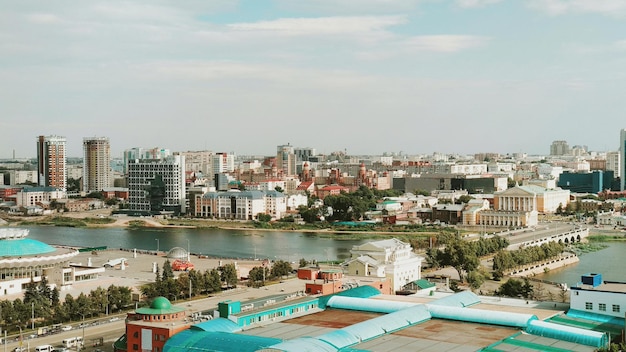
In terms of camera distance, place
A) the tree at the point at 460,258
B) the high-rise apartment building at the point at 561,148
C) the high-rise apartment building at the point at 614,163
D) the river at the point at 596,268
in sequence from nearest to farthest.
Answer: the tree at the point at 460,258 → the river at the point at 596,268 → the high-rise apartment building at the point at 614,163 → the high-rise apartment building at the point at 561,148

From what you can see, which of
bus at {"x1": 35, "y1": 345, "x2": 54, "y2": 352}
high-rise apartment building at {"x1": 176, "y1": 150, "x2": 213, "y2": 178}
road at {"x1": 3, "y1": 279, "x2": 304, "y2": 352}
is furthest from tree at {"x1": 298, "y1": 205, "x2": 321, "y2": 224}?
high-rise apartment building at {"x1": 176, "y1": 150, "x2": 213, "y2": 178}

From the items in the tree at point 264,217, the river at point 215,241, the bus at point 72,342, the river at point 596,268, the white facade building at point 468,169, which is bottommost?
the river at point 215,241

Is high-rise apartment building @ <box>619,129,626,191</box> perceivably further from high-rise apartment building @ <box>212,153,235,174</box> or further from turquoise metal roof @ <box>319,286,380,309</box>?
turquoise metal roof @ <box>319,286,380,309</box>

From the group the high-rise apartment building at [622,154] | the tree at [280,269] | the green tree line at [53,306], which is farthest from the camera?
the high-rise apartment building at [622,154]

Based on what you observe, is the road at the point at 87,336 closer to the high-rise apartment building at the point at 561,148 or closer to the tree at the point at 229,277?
the tree at the point at 229,277

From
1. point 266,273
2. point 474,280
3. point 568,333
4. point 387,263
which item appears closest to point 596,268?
point 474,280

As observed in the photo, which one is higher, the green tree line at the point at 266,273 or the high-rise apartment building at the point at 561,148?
the high-rise apartment building at the point at 561,148

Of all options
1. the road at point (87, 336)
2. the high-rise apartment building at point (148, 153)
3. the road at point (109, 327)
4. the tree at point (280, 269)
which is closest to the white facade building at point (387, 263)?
the road at point (109, 327)
